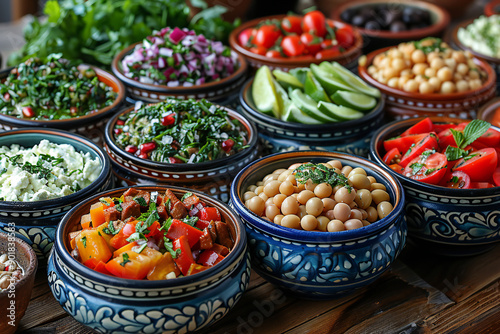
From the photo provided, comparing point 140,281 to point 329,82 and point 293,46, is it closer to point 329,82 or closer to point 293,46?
point 329,82

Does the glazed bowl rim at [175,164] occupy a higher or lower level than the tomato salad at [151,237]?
lower

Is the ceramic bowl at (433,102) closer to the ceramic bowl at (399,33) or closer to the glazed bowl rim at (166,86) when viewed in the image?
the glazed bowl rim at (166,86)

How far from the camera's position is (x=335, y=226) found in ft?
5.85

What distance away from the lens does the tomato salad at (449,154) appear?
2100 millimetres

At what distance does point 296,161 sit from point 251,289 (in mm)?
543

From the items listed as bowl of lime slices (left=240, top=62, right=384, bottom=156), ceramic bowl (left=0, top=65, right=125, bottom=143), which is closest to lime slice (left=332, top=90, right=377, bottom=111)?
bowl of lime slices (left=240, top=62, right=384, bottom=156)

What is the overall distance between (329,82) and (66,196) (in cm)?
140

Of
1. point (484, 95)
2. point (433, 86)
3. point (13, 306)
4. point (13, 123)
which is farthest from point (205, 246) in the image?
point (484, 95)

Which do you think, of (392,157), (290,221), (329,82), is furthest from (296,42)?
(290,221)

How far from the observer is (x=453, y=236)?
82.0 inches

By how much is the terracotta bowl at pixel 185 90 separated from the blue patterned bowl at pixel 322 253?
935 millimetres

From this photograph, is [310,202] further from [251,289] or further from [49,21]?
[49,21]

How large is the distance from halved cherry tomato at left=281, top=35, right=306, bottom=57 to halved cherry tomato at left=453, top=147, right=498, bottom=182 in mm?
1327

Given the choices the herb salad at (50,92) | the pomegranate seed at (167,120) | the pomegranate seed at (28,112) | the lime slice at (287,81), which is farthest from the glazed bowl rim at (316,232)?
the pomegranate seed at (28,112)
